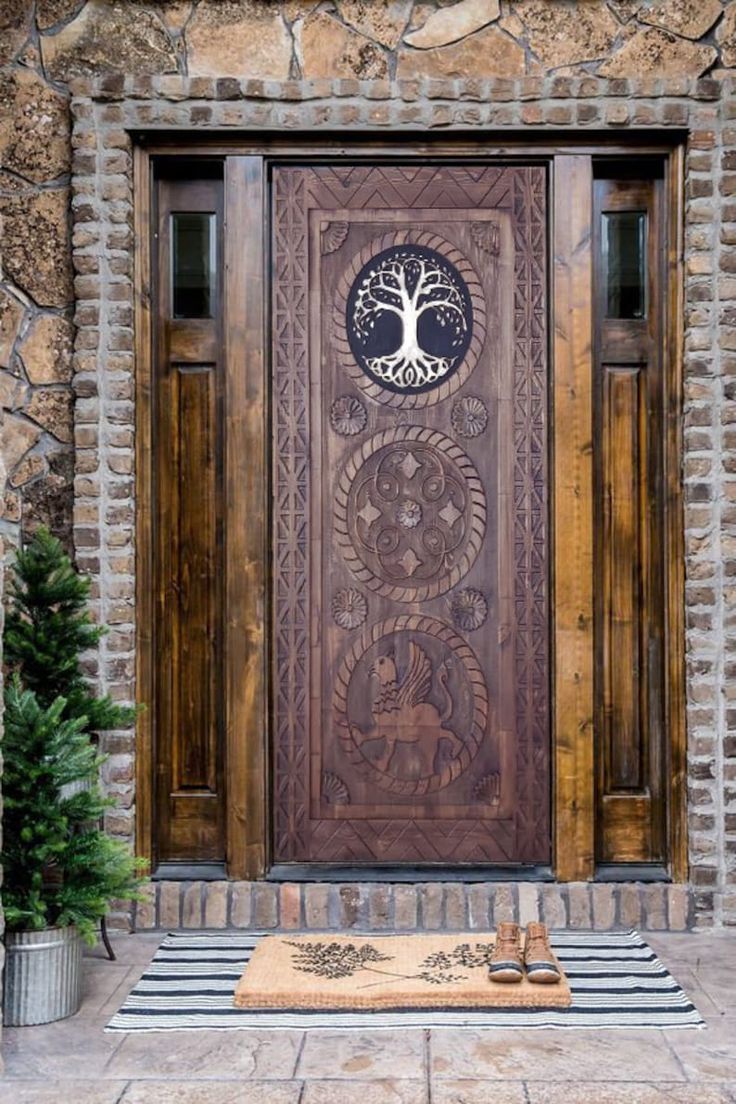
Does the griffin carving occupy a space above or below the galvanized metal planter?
above

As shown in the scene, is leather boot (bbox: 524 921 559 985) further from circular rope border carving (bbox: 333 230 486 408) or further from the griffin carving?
circular rope border carving (bbox: 333 230 486 408)

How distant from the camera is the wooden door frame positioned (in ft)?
12.6

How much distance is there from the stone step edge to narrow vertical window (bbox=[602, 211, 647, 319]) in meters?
1.84

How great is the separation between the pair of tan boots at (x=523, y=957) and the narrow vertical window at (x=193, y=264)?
2115 mm

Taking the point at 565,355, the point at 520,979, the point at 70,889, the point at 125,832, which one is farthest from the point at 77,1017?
the point at 565,355

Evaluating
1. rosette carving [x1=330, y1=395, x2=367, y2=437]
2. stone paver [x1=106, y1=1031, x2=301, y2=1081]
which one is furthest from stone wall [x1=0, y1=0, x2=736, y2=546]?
stone paver [x1=106, y1=1031, x2=301, y2=1081]

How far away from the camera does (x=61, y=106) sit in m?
3.85

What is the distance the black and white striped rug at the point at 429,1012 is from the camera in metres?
3.02

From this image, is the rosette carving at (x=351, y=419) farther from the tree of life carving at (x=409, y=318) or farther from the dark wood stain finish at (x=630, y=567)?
the dark wood stain finish at (x=630, y=567)

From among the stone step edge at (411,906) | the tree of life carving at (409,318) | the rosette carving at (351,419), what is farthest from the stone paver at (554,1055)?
the tree of life carving at (409,318)

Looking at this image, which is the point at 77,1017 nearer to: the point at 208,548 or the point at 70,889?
the point at 70,889

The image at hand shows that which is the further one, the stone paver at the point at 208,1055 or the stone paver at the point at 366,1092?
the stone paver at the point at 208,1055

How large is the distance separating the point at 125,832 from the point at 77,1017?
0.76 meters

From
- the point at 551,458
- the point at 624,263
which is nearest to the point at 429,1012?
→ the point at 551,458
